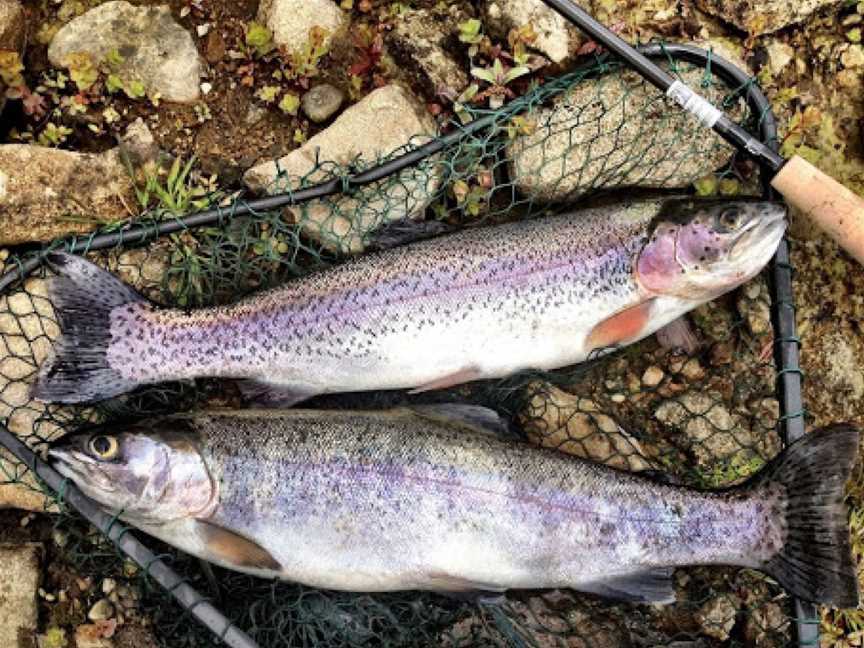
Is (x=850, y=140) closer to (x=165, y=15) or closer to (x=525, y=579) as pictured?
(x=525, y=579)

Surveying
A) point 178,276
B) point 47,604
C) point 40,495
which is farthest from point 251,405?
point 47,604

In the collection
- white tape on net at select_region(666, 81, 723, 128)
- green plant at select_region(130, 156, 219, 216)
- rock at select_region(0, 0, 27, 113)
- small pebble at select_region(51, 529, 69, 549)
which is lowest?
small pebble at select_region(51, 529, 69, 549)

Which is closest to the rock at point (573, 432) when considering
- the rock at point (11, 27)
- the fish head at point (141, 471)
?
the fish head at point (141, 471)

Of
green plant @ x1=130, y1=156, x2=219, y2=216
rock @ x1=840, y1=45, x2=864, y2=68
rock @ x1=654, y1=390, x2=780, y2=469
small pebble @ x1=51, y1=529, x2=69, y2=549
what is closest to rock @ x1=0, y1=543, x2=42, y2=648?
small pebble @ x1=51, y1=529, x2=69, y2=549

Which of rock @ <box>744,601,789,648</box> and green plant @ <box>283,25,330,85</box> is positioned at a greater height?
green plant @ <box>283,25,330,85</box>

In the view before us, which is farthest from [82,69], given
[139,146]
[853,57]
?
[853,57]

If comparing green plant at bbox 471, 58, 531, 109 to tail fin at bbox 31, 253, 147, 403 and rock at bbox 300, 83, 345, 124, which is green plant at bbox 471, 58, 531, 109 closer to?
rock at bbox 300, 83, 345, 124
